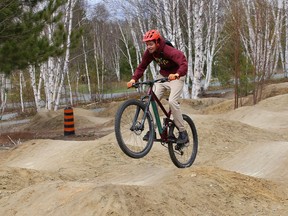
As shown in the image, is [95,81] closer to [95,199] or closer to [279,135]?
[279,135]

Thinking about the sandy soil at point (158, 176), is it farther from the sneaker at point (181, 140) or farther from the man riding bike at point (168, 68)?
the man riding bike at point (168, 68)

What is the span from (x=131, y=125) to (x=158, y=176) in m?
2.18

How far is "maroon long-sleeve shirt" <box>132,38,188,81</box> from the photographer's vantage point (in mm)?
6367

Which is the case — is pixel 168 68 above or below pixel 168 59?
below

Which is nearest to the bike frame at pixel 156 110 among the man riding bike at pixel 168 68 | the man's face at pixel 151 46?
the man riding bike at pixel 168 68

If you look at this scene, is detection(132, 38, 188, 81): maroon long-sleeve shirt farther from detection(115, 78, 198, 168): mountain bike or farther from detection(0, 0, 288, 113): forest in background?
detection(0, 0, 288, 113): forest in background

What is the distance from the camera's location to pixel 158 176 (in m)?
8.12

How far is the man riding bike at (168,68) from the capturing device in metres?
6.29

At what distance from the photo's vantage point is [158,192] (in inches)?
230

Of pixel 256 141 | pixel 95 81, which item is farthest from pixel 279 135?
pixel 95 81

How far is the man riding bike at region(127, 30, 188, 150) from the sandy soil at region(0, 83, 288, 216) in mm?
769

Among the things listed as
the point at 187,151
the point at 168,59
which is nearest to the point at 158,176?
the point at 187,151

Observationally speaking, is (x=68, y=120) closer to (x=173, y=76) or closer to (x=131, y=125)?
(x=131, y=125)

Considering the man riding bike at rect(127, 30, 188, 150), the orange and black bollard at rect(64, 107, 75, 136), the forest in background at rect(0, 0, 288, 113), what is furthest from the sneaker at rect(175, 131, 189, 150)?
the orange and black bollard at rect(64, 107, 75, 136)
